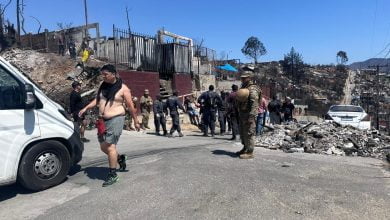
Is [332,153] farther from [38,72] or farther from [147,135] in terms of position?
[38,72]

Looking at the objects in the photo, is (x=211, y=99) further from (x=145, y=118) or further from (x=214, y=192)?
(x=214, y=192)

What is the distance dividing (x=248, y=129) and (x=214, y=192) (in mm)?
2577

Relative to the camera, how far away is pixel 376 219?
5.10 metres

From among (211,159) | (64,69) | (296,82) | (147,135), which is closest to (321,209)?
(211,159)

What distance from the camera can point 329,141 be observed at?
10516 millimetres

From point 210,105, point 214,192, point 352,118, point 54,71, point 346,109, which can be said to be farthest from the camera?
point 54,71

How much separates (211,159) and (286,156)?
182cm

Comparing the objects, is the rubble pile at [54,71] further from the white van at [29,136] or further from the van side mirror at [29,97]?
the van side mirror at [29,97]

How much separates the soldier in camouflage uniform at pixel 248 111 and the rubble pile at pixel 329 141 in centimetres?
191

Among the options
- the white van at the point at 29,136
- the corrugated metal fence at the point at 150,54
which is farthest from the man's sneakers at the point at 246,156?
the corrugated metal fence at the point at 150,54

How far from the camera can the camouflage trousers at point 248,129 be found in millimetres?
8273

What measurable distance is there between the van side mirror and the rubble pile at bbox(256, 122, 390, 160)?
602 cm

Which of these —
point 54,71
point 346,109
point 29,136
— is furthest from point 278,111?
point 29,136

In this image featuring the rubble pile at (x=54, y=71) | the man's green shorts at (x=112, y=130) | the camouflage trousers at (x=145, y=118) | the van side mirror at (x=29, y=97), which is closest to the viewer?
the van side mirror at (x=29, y=97)
